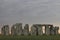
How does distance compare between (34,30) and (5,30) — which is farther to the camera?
(34,30)

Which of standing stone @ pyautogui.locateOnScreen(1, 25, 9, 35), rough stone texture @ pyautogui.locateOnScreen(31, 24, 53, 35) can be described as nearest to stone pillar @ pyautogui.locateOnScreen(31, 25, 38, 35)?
rough stone texture @ pyautogui.locateOnScreen(31, 24, 53, 35)

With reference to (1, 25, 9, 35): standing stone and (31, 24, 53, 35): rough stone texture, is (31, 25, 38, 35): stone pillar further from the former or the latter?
(1, 25, 9, 35): standing stone

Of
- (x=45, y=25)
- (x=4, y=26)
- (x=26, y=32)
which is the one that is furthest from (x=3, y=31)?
(x=45, y=25)

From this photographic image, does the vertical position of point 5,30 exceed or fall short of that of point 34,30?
it exceeds it

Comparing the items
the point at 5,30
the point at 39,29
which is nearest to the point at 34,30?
the point at 39,29

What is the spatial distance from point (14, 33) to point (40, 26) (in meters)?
6.61

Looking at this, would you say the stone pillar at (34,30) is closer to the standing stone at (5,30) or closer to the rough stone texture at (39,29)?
the rough stone texture at (39,29)

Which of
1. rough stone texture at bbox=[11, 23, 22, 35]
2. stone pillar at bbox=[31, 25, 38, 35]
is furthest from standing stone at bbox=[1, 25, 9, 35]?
stone pillar at bbox=[31, 25, 38, 35]

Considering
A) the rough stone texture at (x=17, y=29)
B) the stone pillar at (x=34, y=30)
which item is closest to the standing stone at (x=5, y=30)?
the rough stone texture at (x=17, y=29)

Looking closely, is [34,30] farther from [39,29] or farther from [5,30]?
[5,30]

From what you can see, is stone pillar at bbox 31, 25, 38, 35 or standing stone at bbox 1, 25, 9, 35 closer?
standing stone at bbox 1, 25, 9, 35

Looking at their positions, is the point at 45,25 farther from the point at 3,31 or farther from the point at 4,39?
the point at 4,39

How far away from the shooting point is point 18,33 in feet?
185

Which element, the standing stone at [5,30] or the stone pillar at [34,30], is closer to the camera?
the standing stone at [5,30]
